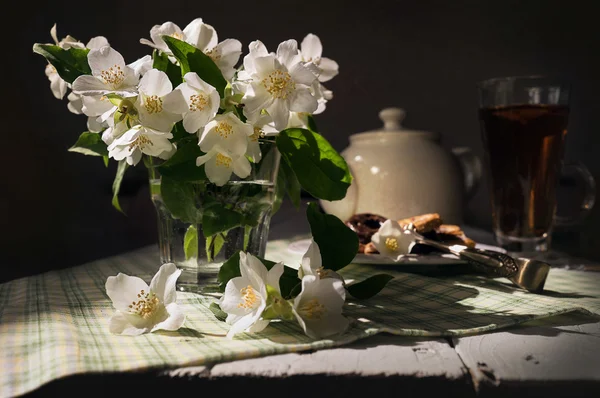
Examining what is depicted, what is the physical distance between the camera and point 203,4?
1.78m

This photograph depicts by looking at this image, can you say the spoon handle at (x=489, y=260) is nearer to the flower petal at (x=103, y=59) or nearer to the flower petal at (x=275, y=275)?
the flower petal at (x=275, y=275)

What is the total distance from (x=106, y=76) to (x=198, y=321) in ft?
0.82

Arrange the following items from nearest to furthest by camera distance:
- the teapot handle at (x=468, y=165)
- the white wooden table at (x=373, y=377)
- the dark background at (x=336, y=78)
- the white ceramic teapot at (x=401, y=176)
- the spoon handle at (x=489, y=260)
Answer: the white wooden table at (x=373, y=377), the spoon handle at (x=489, y=260), the white ceramic teapot at (x=401, y=176), the teapot handle at (x=468, y=165), the dark background at (x=336, y=78)

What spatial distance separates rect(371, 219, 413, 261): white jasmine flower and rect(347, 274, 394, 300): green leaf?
0.68ft

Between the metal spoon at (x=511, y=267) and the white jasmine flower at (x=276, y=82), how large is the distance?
0.34 meters

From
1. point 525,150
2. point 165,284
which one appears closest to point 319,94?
point 165,284

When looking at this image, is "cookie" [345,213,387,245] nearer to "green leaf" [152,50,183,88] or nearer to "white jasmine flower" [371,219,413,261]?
"white jasmine flower" [371,219,413,261]

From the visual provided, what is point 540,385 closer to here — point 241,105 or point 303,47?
point 241,105

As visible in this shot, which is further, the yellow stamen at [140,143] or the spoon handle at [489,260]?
the spoon handle at [489,260]

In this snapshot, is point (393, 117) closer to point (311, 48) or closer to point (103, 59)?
point (311, 48)

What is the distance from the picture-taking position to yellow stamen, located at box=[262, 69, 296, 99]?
22.8 inches

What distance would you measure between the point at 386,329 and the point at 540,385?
0.14m

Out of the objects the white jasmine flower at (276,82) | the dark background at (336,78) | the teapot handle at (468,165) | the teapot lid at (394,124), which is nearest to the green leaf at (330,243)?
the white jasmine flower at (276,82)

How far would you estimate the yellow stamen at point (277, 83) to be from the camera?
58cm
